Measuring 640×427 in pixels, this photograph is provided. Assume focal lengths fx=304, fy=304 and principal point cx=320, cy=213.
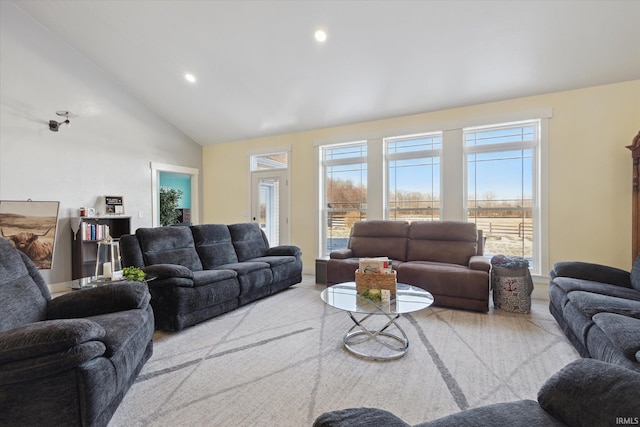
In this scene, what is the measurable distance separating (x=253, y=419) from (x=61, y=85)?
5321 mm

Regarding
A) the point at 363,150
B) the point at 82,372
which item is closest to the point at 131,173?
the point at 363,150

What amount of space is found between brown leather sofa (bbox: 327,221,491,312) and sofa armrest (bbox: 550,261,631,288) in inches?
26.8

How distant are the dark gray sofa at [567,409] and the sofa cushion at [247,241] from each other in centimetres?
362

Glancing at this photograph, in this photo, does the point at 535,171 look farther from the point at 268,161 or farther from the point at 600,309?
the point at 268,161

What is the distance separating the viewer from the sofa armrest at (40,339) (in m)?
1.24

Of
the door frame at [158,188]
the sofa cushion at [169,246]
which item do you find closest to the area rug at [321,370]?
the sofa cushion at [169,246]

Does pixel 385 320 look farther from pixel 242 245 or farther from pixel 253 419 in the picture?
pixel 242 245

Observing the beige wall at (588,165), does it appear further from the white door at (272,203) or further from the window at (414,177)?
the white door at (272,203)

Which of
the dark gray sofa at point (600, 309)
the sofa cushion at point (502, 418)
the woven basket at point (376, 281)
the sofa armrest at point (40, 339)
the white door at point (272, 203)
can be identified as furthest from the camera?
the white door at point (272, 203)

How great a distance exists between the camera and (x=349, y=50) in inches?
145

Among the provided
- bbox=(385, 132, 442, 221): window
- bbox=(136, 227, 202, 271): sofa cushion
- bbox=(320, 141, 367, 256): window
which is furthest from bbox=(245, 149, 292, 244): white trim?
bbox=(136, 227, 202, 271): sofa cushion

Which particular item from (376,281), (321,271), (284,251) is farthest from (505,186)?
(284,251)

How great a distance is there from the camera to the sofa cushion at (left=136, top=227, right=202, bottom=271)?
128 inches

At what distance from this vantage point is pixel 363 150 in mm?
5285
